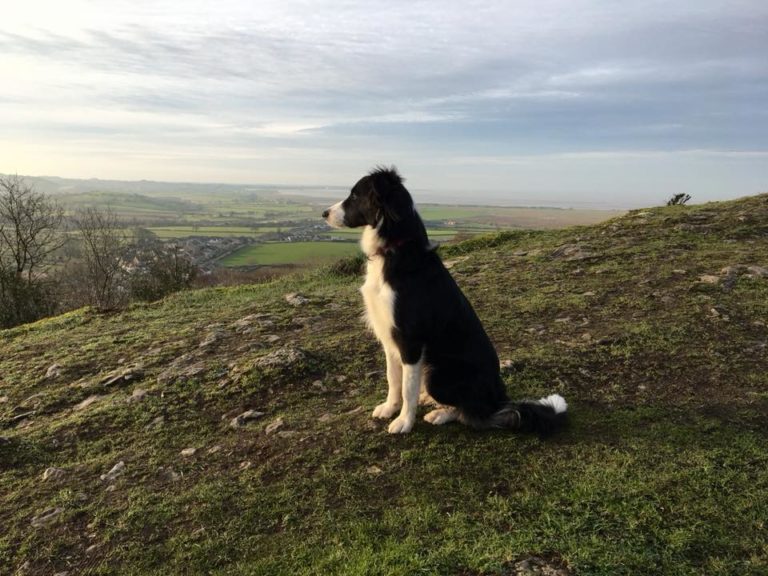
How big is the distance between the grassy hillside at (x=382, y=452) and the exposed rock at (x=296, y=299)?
3.79 ft

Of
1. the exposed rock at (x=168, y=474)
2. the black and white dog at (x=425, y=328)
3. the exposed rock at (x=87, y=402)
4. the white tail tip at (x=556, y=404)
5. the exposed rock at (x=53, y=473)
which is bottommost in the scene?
the exposed rock at (x=53, y=473)

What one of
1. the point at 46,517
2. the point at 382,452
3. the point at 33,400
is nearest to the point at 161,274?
the point at 33,400

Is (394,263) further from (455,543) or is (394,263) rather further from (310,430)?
(455,543)

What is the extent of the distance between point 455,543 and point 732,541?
1.59 m

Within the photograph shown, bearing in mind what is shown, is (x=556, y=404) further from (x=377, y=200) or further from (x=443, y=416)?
(x=377, y=200)

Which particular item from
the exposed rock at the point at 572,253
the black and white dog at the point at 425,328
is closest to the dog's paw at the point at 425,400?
→ the black and white dog at the point at 425,328

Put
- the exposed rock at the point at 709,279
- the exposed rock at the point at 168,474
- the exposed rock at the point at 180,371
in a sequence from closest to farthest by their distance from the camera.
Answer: the exposed rock at the point at 168,474, the exposed rock at the point at 180,371, the exposed rock at the point at 709,279

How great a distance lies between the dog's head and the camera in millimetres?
4348

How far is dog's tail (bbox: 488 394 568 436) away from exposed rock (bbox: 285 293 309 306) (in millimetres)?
5286

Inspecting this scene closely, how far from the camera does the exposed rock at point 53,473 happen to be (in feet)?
14.0

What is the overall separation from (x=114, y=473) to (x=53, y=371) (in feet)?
10.6

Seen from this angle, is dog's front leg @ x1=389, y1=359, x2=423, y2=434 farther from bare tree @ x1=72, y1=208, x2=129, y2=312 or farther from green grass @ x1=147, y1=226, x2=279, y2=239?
green grass @ x1=147, y1=226, x2=279, y2=239

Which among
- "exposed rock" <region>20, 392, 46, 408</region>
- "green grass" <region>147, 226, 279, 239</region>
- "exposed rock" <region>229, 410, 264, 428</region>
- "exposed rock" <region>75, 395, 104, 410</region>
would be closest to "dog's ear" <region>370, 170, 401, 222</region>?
"exposed rock" <region>229, 410, 264, 428</region>

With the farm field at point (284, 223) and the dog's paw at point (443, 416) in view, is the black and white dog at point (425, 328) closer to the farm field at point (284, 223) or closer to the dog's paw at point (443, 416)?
the dog's paw at point (443, 416)
